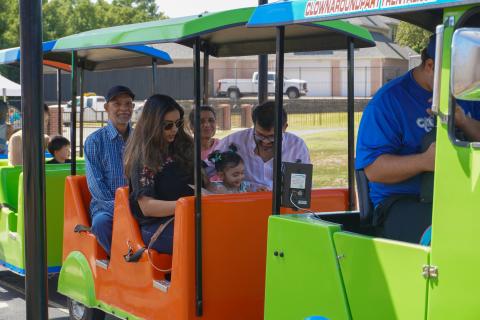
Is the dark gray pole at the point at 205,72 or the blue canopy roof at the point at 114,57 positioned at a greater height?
the blue canopy roof at the point at 114,57

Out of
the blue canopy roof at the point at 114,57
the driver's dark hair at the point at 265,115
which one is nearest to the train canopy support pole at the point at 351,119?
the driver's dark hair at the point at 265,115

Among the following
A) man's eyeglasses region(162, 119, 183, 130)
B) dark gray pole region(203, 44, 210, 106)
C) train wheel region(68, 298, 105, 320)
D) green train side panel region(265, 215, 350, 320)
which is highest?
dark gray pole region(203, 44, 210, 106)

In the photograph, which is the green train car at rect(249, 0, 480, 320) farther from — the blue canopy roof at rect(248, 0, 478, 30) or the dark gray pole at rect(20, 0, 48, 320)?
the dark gray pole at rect(20, 0, 48, 320)

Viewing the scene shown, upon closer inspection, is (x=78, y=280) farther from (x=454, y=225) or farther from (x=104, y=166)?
(x=454, y=225)

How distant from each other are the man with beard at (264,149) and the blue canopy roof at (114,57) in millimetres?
1356

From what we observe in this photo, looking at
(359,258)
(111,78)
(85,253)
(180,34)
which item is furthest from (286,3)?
(111,78)

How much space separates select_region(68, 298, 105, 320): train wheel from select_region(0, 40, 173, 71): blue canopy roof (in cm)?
196

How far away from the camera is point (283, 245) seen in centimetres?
381

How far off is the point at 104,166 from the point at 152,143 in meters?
1.14

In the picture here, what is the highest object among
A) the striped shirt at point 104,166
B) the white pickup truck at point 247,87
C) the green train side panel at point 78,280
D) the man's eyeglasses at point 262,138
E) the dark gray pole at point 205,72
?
the white pickup truck at point 247,87

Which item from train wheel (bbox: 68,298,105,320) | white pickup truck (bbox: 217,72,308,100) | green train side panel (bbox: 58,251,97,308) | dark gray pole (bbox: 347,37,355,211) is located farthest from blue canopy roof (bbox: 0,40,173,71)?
white pickup truck (bbox: 217,72,308,100)

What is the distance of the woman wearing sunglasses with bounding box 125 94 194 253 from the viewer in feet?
16.9

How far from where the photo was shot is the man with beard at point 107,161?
18.7 ft

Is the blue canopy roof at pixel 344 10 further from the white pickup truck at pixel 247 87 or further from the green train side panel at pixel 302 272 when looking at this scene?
the white pickup truck at pixel 247 87
